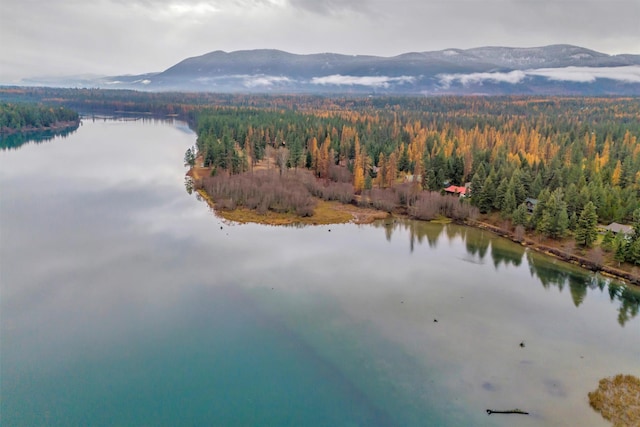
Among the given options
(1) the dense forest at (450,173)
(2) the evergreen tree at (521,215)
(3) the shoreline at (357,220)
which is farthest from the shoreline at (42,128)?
(2) the evergreen tree at (521,215)

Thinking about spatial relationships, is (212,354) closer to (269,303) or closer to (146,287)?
(269,303)

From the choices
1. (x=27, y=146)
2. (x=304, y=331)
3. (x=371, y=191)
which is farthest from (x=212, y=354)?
(x=27, y=146)

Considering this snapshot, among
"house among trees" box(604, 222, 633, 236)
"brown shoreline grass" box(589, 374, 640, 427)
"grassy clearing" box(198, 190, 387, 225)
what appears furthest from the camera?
"grassy clearing" box(198, 190, 387, 225)

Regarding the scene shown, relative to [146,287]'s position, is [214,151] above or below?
above

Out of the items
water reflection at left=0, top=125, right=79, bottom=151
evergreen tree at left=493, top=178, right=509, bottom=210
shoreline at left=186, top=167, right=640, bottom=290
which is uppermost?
water reflection at left=0, top=125, right=79, bottom=151

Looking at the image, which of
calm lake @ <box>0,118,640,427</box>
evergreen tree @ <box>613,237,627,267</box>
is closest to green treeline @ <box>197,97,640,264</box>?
evergreen tree @ <box>613,237,627,267</box>

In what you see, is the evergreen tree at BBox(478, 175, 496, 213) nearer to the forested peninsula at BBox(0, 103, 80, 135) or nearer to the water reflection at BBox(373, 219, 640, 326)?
the water reflection at BBox(373, 219, 640, 326)

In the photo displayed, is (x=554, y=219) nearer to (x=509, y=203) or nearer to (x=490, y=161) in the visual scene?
(x=509, y=203)
